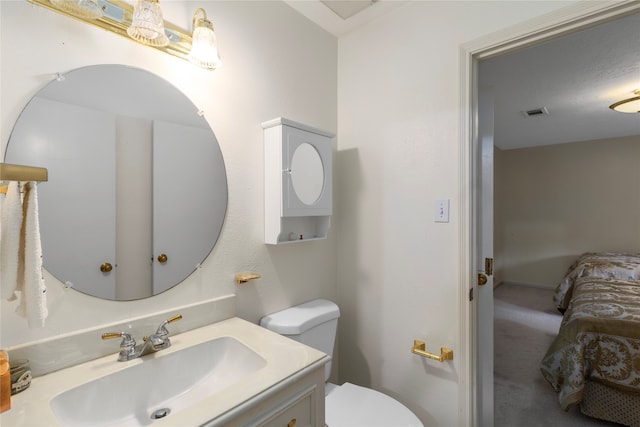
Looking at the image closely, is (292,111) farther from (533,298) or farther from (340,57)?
(533,298)

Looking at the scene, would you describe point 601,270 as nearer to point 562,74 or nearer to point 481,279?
point 562,74

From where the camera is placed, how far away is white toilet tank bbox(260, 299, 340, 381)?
1399 mm

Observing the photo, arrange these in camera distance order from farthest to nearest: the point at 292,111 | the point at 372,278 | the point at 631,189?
1. the point at 631,189
2. the point at 372,278
3. the point at 292,111

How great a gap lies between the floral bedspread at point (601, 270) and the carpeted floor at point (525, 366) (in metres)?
0.28

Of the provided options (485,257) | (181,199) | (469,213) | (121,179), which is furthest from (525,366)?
(121,179)

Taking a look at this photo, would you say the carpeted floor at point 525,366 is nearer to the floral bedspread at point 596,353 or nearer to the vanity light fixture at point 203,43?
the floral bedspread at point 596,353

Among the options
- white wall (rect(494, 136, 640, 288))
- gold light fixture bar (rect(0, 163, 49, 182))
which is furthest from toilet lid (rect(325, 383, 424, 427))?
white wall (rect(494, 136, 640, 288))

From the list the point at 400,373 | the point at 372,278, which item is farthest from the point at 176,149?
the point at 400,373

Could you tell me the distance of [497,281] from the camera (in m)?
5.51

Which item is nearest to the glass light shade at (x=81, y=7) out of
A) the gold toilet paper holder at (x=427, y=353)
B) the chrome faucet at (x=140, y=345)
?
the chrome faucet at (x=140, y=345)

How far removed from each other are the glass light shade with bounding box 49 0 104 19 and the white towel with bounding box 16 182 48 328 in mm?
534

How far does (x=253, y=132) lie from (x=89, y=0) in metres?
0.69

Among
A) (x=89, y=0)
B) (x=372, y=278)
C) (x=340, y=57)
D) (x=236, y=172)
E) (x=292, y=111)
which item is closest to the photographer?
(x=89, y=0)

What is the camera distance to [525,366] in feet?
8.86
